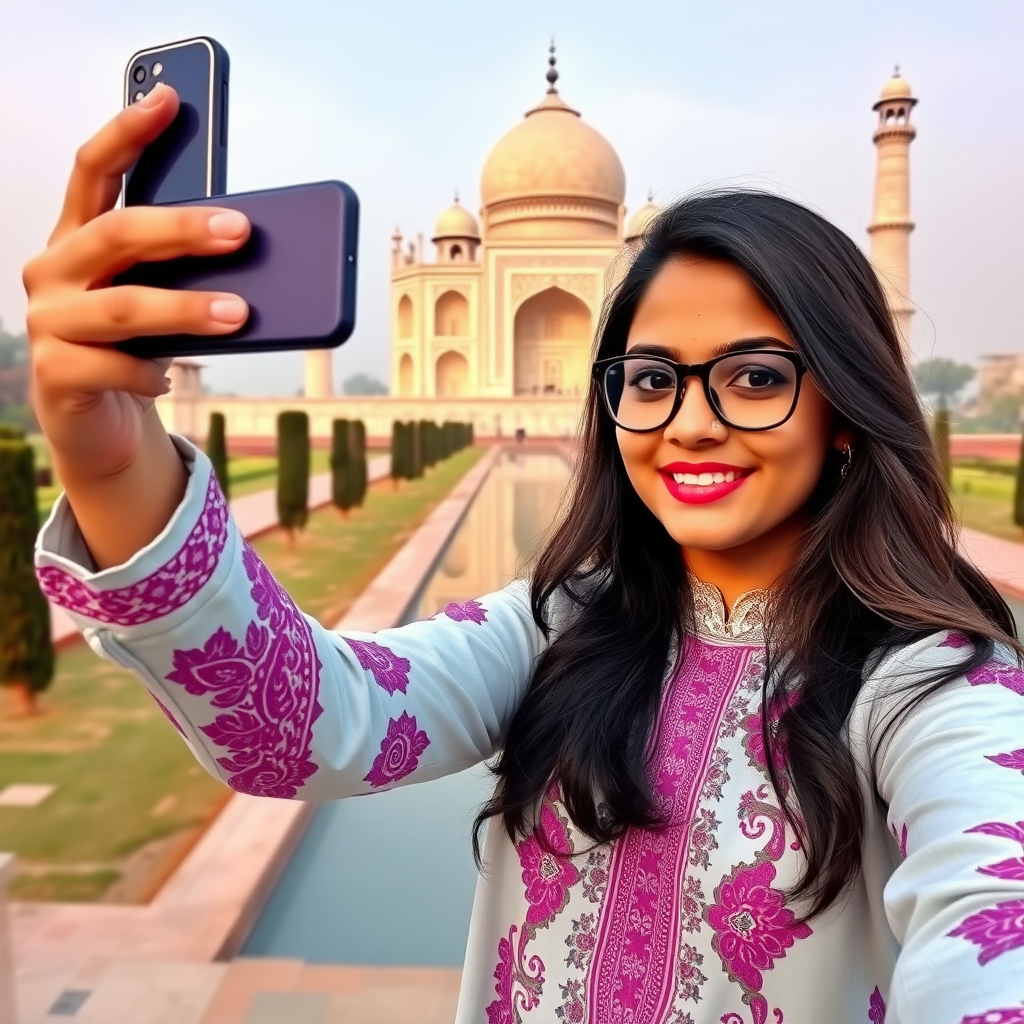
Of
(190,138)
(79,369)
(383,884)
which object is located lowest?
(383,884)

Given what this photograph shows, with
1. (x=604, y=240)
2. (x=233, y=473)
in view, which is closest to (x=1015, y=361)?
(x=233, y=473)

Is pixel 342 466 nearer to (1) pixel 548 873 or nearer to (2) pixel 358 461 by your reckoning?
(2) pixel 358 461

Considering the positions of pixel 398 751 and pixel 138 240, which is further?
pixel 398 751

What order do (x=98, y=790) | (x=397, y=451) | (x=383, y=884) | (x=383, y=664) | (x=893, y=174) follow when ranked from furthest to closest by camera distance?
(x=893, y=174) → (x=397, y=451) → (x=98, y=790) → (x=383, y=884) → (x=383, y=664)

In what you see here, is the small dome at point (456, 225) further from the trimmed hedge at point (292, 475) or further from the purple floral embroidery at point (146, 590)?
the purple floral embroidery at point (146, 590)

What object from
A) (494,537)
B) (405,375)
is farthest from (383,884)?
(405,375)

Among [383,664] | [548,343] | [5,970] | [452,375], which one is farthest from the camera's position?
[452,375]

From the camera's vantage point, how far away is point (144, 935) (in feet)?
4.17

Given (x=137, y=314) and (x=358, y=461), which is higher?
(x=137, y=314)

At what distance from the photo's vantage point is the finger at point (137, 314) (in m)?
0.35

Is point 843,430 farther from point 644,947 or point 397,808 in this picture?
point 397,808

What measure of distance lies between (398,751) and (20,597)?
7.04ft

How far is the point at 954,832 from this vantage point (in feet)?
1.34

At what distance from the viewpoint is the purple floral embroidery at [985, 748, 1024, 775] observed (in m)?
0.43
